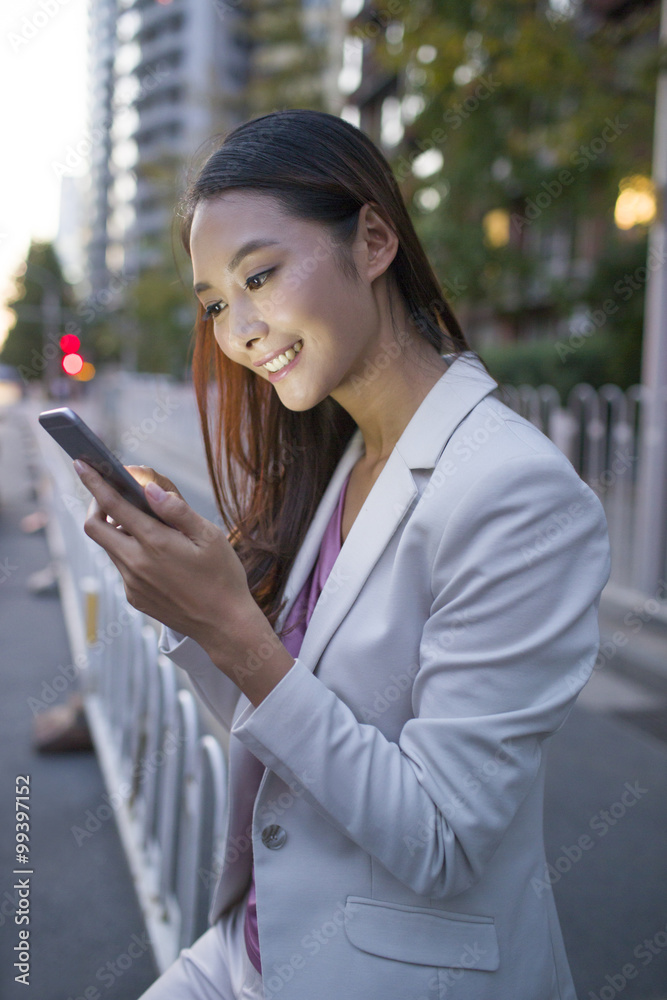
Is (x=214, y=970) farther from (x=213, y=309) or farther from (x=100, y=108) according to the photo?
(x=100, y=108)

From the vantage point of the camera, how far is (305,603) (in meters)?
1.41

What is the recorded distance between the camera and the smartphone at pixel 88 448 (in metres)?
0.99

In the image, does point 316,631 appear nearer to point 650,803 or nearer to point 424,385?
point 424,385

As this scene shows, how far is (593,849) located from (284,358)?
104 inches

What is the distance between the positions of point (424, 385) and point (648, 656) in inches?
156

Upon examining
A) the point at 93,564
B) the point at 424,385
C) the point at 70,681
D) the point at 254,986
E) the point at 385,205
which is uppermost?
the point at 385,205

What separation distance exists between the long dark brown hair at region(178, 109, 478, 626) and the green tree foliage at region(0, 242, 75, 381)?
118 inches

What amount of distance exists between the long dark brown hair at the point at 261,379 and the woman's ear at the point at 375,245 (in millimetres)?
15

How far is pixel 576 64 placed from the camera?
6.38 metres

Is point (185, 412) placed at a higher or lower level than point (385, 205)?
lower

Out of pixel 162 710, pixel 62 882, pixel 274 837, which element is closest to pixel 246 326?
pixel 274 837

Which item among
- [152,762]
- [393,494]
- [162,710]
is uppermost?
[393,494]

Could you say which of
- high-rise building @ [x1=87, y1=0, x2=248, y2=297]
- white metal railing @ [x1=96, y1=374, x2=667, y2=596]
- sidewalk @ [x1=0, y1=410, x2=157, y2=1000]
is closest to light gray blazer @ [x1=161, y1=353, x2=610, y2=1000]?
sidewalk @ [x1=0, y1=410, x2=157, y2=1000]

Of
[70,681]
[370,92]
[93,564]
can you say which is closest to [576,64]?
[93,564]
